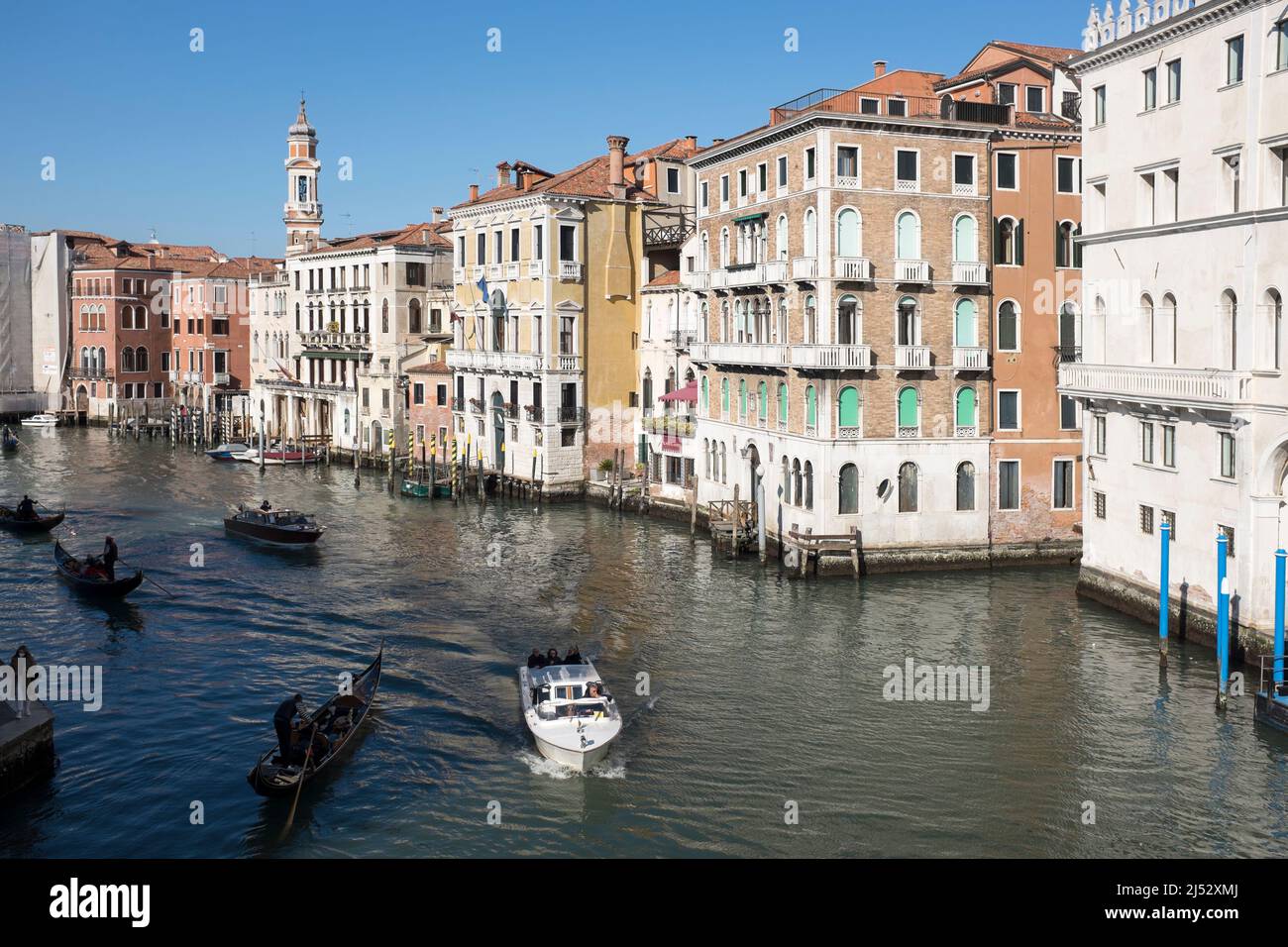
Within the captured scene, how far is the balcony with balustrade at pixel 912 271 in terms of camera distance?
→ 31.9 m

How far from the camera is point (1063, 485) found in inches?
1321

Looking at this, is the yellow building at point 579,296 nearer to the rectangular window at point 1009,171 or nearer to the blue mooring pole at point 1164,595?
the rectangular window at point 1009,171

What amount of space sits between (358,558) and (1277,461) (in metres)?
23.2

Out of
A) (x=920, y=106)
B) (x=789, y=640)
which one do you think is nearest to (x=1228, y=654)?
(x=789, y=640)

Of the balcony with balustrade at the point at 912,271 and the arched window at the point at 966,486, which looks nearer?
the balcony with balustrade at the point at 912,271

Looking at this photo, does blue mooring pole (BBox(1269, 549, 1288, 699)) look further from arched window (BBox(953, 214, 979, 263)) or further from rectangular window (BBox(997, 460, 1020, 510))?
arched window (BBox(953, 214, 979, 263))

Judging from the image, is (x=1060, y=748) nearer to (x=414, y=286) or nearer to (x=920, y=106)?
(x=920, y=106)

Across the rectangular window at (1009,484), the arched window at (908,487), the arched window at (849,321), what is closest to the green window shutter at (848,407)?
the arched window at (849,321)

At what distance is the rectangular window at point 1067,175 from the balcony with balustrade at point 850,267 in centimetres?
578

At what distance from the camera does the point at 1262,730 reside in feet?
63.8

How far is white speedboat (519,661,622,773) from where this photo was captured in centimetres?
1836

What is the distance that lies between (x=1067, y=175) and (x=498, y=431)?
965 inches

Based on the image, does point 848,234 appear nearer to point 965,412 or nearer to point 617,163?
point 965,412

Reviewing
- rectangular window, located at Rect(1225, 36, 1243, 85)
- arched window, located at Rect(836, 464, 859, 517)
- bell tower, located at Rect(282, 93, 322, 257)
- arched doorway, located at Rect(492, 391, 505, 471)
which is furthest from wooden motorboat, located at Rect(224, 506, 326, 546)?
bell tower, located at Rect(282, 93, 322, 257)
